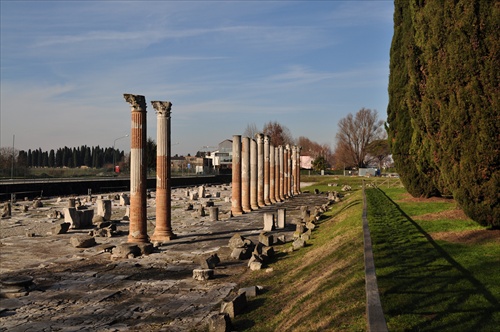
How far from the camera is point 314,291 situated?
9703 mm

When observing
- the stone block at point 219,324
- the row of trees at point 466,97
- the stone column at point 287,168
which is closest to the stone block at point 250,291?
the stone block at point 219,324

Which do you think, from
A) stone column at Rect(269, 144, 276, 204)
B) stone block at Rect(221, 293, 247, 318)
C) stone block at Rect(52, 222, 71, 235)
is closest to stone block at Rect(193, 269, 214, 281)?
stone block at Rect(221, 293, 247, 318)

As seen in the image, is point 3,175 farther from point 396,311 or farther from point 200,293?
point 396,311

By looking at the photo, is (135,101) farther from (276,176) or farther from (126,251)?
(276,176)

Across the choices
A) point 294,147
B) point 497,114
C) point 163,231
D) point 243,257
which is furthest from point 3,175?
point 497,114

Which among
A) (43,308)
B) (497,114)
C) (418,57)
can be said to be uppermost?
(418,57)

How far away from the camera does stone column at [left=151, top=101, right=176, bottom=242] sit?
1956cm

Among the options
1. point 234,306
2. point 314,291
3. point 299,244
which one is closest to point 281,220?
point 299,244

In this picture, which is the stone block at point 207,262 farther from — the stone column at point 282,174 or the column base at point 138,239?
the stone column at point 282,174

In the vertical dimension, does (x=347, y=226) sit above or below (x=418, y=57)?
below

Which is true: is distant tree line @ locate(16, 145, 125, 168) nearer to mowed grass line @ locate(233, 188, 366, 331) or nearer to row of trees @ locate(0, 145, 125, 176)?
row of trees @ locate(0, 145, 125, 176)

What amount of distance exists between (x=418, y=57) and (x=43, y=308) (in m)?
15.0

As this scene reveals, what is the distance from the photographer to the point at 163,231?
19.5 m

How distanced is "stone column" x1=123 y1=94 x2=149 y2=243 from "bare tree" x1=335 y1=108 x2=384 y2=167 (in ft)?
294
